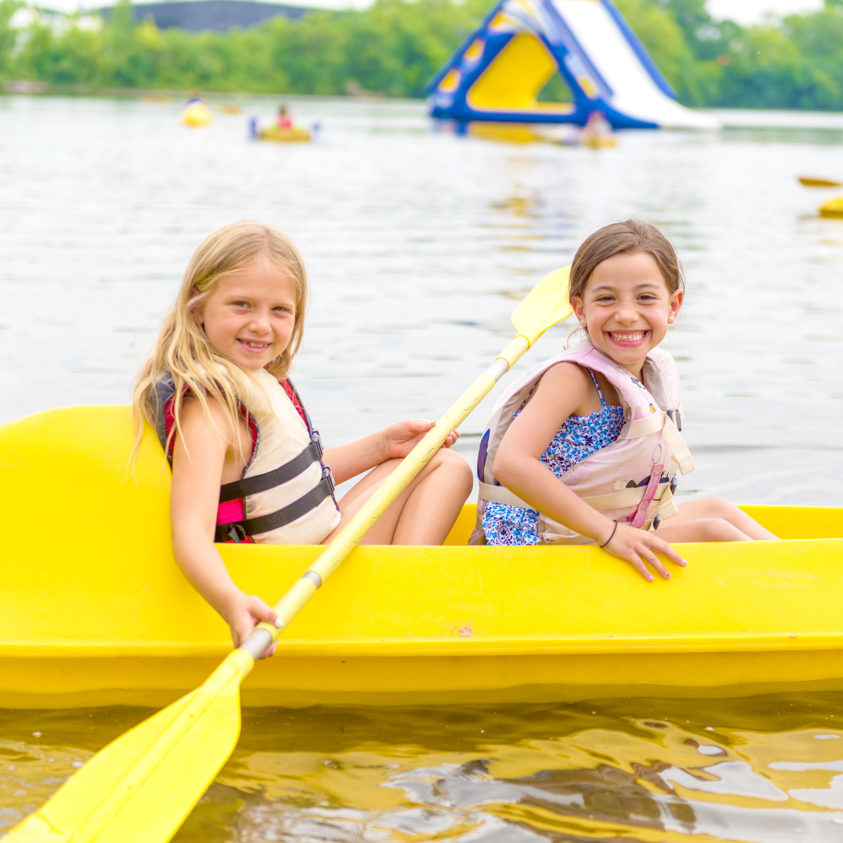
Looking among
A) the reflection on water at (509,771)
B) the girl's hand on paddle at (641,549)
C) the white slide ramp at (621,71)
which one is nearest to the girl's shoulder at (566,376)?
the girl's hand on paddle at (641,549)

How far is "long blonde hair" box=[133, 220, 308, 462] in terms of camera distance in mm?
2416

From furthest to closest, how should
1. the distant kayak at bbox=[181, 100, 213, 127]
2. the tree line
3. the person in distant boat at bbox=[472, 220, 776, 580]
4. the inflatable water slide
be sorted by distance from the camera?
the tree line, the inflatable water slide, the distant kayak at bbox=[181, 100, 213, 127], the person in distant boat at bbox=[472, 220, 776, 580]

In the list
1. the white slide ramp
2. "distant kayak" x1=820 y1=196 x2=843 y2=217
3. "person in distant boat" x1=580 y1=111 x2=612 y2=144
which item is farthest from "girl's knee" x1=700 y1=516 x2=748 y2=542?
the white slide ramp

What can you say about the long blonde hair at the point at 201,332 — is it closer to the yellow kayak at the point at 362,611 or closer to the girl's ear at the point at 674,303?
the yellow kayak at the point at 362,611

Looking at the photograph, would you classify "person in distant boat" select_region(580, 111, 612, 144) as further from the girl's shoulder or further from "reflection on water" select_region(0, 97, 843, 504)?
the girl's shoulder

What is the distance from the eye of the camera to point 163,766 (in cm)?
198

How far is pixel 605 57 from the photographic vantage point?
32.0 metres

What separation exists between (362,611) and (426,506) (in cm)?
37

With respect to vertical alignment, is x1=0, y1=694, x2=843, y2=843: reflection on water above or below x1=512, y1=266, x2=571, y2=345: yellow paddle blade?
below

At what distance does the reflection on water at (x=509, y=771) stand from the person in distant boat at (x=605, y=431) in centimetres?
35

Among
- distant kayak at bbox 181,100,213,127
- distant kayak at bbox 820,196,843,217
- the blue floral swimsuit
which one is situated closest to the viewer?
the blue floral swimsuit

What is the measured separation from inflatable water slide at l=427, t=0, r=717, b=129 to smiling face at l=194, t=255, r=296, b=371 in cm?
2931

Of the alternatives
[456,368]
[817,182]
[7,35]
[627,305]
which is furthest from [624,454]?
[7,35]

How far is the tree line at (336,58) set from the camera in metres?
70.4
